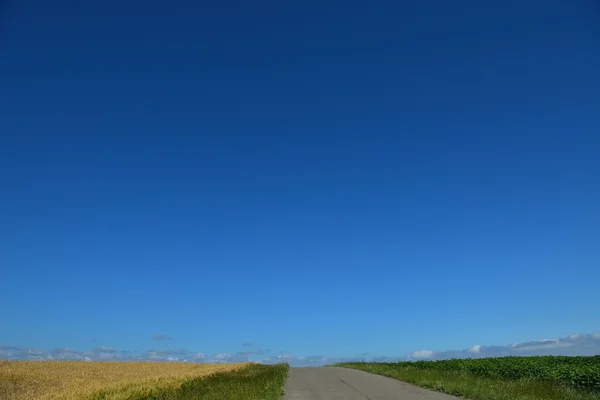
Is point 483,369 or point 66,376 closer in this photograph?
point 66,376

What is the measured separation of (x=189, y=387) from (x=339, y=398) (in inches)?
439

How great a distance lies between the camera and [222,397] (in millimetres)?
19359

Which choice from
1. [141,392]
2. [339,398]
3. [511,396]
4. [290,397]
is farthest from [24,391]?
[511,396]

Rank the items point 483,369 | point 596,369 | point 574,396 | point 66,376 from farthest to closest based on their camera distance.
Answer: point 483,369 < point 66,376 < point 596,369 < point 574,396

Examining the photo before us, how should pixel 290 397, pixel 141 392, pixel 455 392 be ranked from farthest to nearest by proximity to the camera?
pixel 141 392, pixel 290 397, pixel 455 392

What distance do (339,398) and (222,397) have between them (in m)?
5.01

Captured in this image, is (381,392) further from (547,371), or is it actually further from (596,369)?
(547,371)

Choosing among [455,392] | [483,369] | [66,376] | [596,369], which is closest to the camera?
[455,392]

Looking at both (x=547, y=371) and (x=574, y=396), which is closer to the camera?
(x=574, y=396)

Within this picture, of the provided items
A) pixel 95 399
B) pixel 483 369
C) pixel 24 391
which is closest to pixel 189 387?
pixel 95 399

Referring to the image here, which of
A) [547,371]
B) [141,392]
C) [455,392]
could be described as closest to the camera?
[455,392]

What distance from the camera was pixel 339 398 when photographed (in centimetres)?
1812

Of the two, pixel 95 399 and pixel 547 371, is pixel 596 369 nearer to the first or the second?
pixel 547 371

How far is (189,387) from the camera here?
25.7 metres
